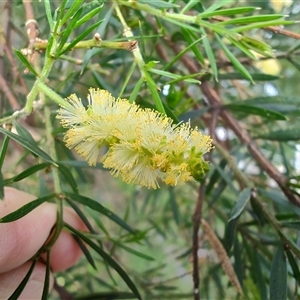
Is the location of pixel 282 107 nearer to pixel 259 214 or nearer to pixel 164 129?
pixel 259 214

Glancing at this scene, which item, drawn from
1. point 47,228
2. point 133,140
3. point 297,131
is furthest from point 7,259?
point 297,131

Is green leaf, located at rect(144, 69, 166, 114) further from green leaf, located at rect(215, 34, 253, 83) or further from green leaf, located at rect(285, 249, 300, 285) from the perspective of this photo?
green leaf, located at rect(285, 249, 300, 285)

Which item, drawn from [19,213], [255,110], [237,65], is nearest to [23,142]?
[19,213]

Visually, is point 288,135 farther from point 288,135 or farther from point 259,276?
point 259,276

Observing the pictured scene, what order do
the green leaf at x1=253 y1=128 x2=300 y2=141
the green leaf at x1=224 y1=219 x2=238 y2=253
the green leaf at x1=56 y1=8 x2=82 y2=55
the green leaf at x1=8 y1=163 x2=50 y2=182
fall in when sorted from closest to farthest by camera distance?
the green leaf at x1=56 y1=8 x2=82 y2=55 < the green leaf at x1=8 y1=163 x2=50 y2=182 < the green leaf at x1=224 y1=219 x2=238 y2=253 < the green leaf at x1=253 y1=128 x2=300 y2=141

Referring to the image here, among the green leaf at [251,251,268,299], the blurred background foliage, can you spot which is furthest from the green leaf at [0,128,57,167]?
the green leaf at [251,251,268,299]

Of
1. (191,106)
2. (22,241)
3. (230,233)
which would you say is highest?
(191,106)

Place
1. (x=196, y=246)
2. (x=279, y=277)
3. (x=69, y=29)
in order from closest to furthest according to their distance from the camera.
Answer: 1. (x=69, y=29)
2. (x=279, y=277)
3. (x=196, y=246)
